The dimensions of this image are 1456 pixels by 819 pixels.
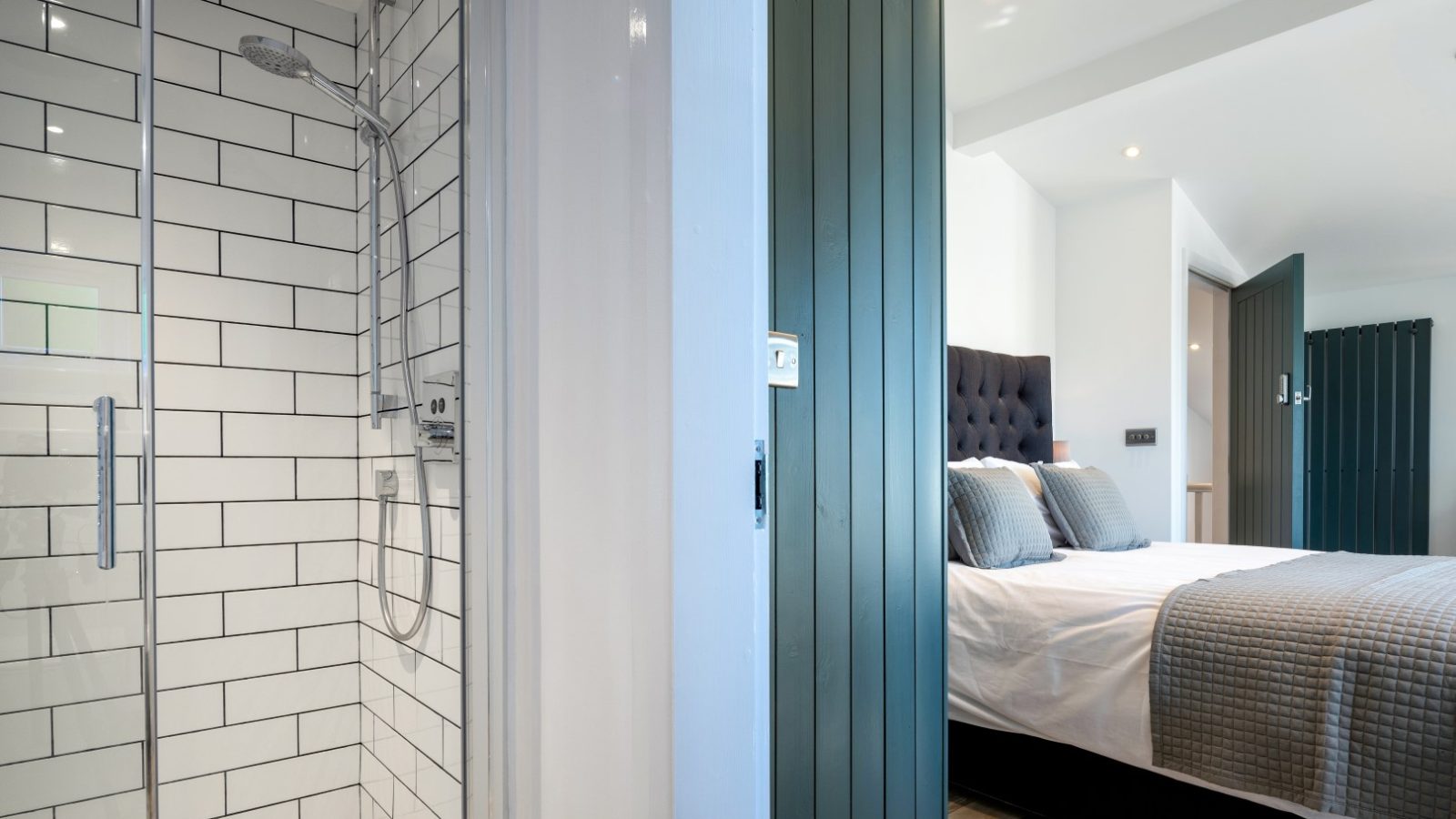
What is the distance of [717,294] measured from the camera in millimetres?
827

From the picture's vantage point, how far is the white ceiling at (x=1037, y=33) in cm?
278

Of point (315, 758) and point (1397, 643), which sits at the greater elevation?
point (1397, 643)

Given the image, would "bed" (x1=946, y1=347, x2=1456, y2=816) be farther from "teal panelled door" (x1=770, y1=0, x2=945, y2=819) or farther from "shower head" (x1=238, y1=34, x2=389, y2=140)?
"shower head" (x1=238, y1=34, x2=389, y2=140)

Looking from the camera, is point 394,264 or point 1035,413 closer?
point 394,264

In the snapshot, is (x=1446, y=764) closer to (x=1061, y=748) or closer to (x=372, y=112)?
(x=1061, y=748)

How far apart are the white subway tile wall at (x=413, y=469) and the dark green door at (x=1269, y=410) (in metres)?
4.55

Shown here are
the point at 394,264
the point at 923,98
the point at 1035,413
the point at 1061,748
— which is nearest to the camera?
the point at 394,264

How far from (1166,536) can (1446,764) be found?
8.10 ft

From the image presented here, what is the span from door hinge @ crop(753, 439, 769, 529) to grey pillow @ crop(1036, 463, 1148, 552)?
237cm

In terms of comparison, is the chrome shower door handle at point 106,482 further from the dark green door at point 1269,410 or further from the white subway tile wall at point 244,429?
the dark green door at point 1269,410

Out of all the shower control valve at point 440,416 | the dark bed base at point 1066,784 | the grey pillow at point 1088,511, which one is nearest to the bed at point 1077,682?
the dark bed base at point 1066,784

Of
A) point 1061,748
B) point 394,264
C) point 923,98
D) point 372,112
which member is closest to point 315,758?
point 394,264

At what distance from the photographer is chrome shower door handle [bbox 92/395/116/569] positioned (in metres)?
0.88

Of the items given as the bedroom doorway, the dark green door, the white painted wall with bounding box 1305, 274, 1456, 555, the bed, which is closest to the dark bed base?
the bed
